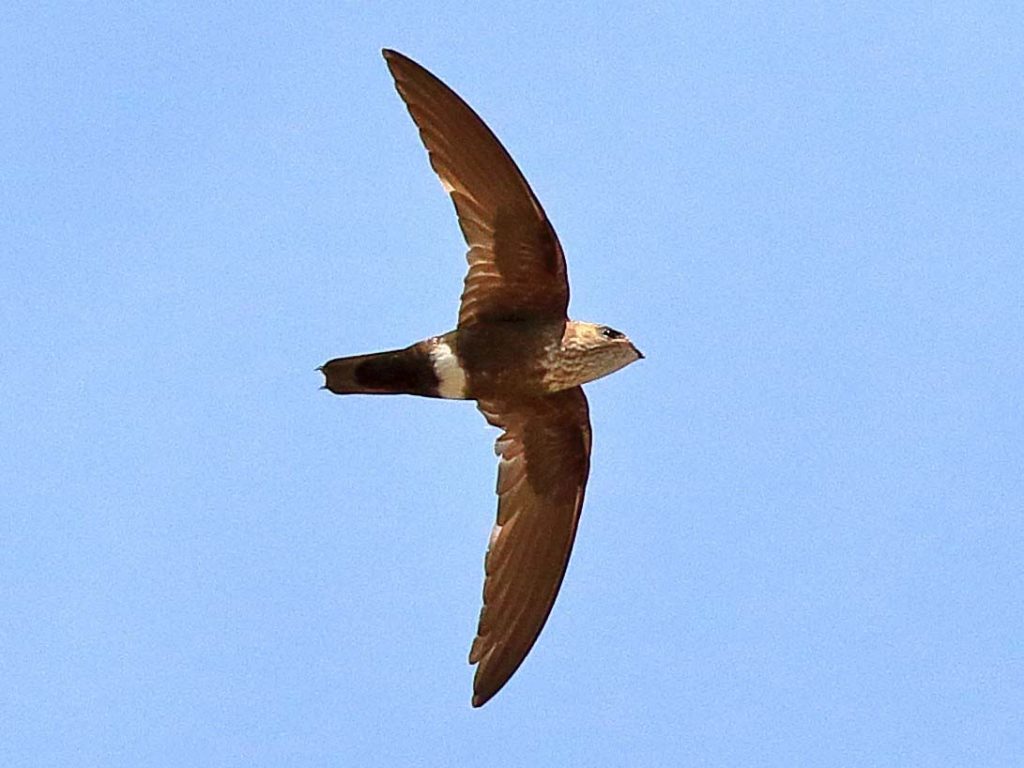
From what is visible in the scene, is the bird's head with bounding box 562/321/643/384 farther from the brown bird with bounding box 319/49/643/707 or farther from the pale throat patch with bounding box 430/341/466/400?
the pale throat patch with bounding box 430/341/466/400

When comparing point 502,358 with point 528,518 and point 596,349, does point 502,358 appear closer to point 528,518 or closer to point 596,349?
point 596,349

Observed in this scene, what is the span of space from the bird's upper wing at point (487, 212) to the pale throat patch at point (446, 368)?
16 cm

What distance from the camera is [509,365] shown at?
1266 cm

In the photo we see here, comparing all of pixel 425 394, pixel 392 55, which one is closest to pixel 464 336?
pixel 425 394

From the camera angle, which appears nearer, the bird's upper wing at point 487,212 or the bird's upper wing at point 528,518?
the bird's upper wing at point 487,212

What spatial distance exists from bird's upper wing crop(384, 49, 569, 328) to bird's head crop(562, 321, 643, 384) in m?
0.13

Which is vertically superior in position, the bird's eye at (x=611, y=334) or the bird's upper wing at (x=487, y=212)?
the bird's upper wing at (x=487, y=212)

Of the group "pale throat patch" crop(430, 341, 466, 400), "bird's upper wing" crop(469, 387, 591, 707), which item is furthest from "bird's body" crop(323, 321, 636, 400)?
"bird's upper wing" crop(469, 387, 591, 707)

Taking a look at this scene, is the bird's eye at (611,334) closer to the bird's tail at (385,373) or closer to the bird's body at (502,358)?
the bird's body at (502,358)

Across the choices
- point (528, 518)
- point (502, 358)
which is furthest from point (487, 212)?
point (528, 518)

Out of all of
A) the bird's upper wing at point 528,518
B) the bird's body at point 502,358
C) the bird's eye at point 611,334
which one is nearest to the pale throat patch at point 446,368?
the bird's body at point 502,358

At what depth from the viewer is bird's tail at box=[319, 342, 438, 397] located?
41.0 feet

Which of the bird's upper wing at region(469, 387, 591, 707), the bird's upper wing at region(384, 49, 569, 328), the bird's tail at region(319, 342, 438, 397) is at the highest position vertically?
the bird's upper wing at region(384, 49, 569, 328)

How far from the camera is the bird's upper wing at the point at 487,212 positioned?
40.7ft
